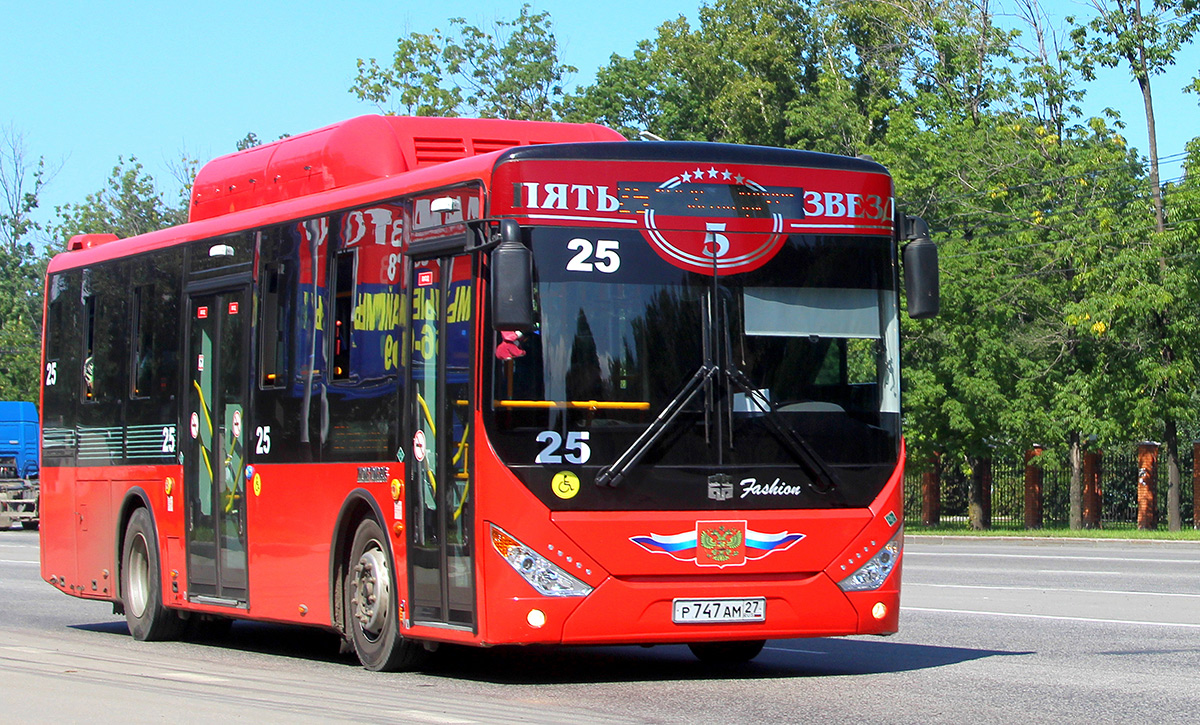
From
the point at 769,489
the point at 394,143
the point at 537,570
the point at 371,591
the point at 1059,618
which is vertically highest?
the point at 394,143

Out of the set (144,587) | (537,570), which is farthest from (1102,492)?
(537,570)

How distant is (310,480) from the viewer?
11961 millimetres

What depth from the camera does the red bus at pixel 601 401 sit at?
996 centimetres

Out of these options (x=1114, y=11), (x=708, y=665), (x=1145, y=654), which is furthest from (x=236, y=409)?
(x=1114, y=11)

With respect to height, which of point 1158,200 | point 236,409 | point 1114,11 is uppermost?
point 1114,11

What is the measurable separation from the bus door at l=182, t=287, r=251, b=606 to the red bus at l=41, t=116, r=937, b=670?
0.91 m

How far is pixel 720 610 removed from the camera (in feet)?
33.3

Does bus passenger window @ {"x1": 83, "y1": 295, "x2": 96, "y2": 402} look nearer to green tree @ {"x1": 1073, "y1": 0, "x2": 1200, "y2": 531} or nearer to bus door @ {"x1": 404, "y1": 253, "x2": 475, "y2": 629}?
bus door @ {"x1": 404, "y1": 253, "x2": 475, "y2": 629}

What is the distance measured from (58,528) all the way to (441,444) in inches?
292

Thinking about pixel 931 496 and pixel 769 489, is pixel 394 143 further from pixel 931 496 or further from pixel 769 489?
pixel 931 496

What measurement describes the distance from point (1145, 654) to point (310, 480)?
5.73 meters

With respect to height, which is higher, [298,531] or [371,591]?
[298,531]

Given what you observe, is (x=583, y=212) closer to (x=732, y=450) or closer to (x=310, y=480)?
(x=732, y=450)

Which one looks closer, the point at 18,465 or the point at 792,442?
the point at 792,442
